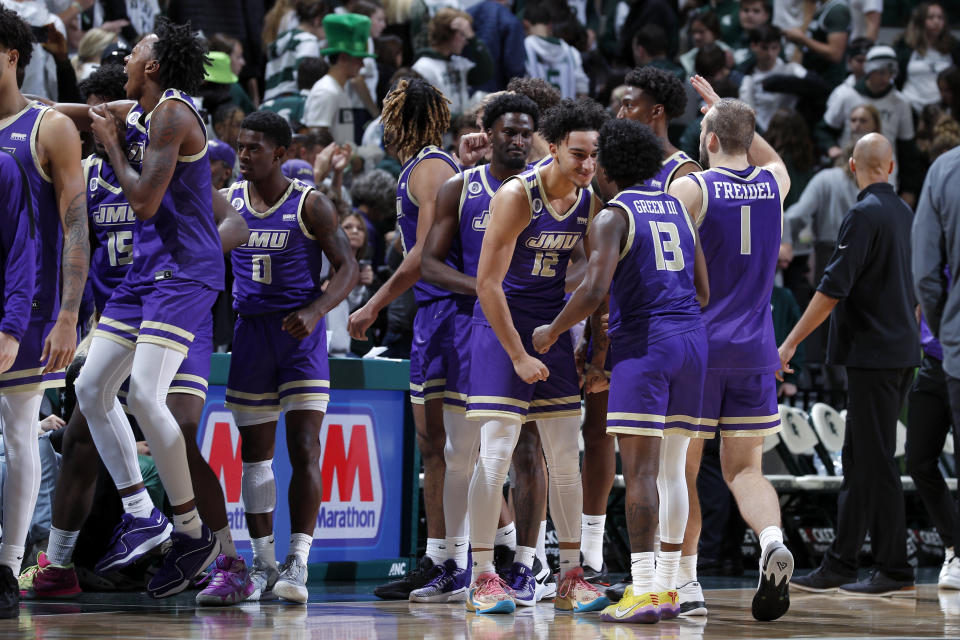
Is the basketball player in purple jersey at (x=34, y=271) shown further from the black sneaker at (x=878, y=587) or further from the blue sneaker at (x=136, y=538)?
the black sneaker at (x=878, y=587)

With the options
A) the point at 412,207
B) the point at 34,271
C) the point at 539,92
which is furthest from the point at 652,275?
the point at 34,271

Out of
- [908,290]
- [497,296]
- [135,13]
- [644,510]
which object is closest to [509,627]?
[644,510]

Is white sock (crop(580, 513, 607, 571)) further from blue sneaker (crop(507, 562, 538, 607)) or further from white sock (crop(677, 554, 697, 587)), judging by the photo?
white sock (crop(677, 554, 697, 587))

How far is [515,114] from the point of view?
6.53 metres

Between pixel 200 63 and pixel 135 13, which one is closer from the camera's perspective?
pixel 200 63

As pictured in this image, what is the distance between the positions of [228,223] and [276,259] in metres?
0.33

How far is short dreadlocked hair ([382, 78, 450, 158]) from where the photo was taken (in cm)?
707

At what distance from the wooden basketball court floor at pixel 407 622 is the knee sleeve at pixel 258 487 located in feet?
1.62

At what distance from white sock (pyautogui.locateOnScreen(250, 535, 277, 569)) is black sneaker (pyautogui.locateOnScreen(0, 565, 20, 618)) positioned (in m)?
1.41

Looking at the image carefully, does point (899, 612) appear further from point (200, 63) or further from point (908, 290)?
point (200, 63)

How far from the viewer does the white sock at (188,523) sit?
607cm

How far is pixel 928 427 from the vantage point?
8.07 m

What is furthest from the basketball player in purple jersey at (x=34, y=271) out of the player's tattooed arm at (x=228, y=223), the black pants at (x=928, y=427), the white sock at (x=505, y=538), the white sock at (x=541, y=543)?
the black pants at (x=928, y=427)

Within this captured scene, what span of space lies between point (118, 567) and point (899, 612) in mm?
3757
